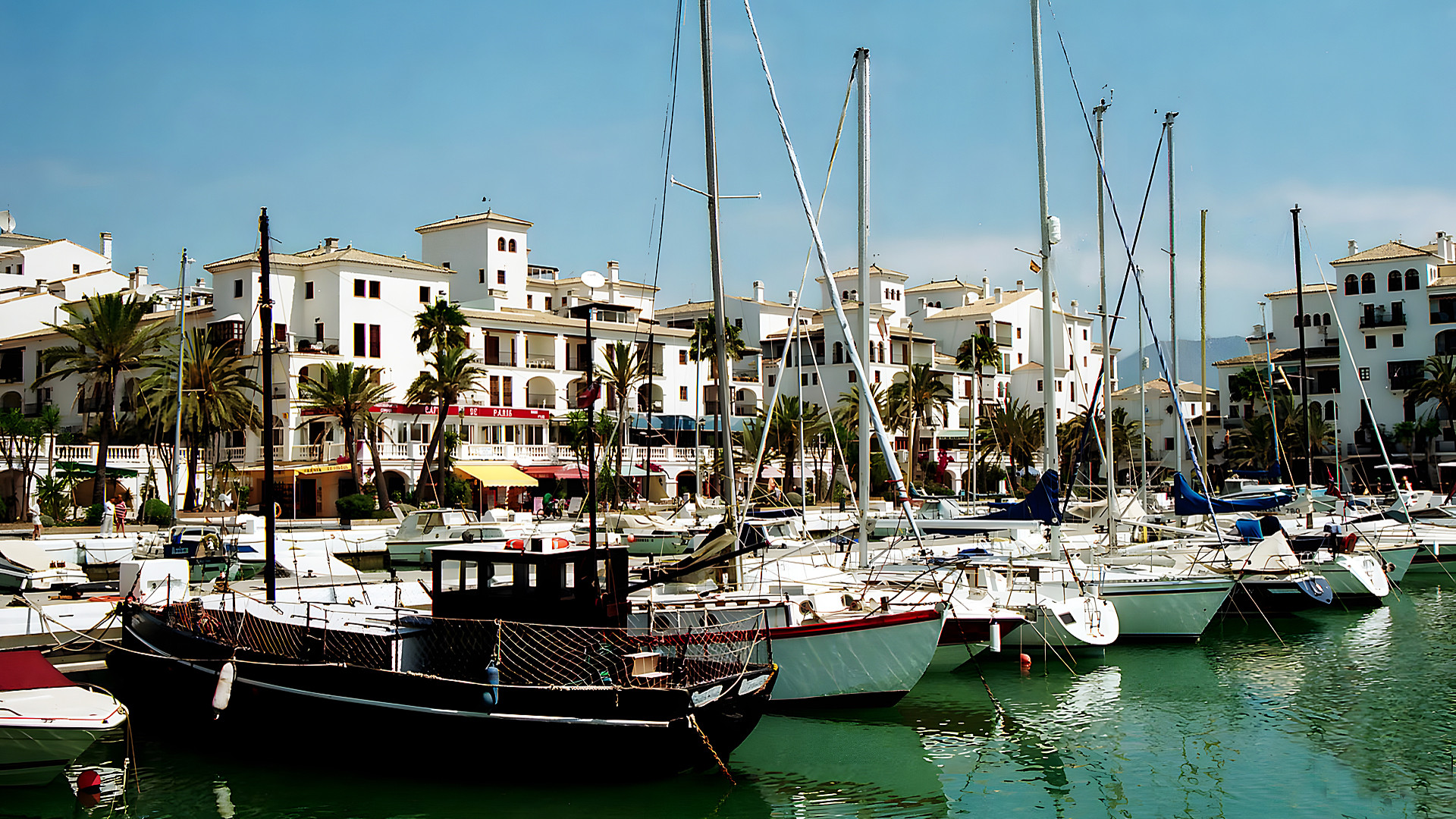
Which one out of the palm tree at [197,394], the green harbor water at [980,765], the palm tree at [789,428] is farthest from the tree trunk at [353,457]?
the green harbor water at [980,765]

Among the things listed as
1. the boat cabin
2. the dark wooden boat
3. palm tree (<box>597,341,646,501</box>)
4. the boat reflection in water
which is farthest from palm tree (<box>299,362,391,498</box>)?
the boat reflection in water

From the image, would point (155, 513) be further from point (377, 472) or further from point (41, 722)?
point (41, 722)

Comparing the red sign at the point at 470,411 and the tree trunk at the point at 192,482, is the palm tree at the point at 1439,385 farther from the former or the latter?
the tree trunk at the point at 192,482

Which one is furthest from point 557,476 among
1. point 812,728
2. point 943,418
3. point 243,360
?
point 812,728

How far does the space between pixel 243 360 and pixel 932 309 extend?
64.0 metres

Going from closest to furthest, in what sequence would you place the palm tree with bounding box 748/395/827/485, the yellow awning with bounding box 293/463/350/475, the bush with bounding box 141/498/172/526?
the bush with bounding box 141/498/172/526, the yellow awning with bounding box 293/463/350/475, the palm tree with bounding box 748/395/827/485

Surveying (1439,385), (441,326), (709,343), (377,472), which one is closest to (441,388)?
(377,472)

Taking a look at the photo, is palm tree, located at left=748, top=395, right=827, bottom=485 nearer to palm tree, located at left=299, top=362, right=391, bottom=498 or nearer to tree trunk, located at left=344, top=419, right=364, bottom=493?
palm tree, located at left=299, top=362, right=391, bottom=498

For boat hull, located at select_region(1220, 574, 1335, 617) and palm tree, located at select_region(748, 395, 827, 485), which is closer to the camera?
boat hull, located at select_region(1220, 574, 1335, 617)

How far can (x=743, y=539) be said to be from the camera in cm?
2275

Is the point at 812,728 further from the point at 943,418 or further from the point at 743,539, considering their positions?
the point at 943,418

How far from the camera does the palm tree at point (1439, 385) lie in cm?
8600

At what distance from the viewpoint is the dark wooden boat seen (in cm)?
1586

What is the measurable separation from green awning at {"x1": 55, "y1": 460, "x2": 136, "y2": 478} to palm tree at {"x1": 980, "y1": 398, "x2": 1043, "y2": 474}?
49882 millimetres
